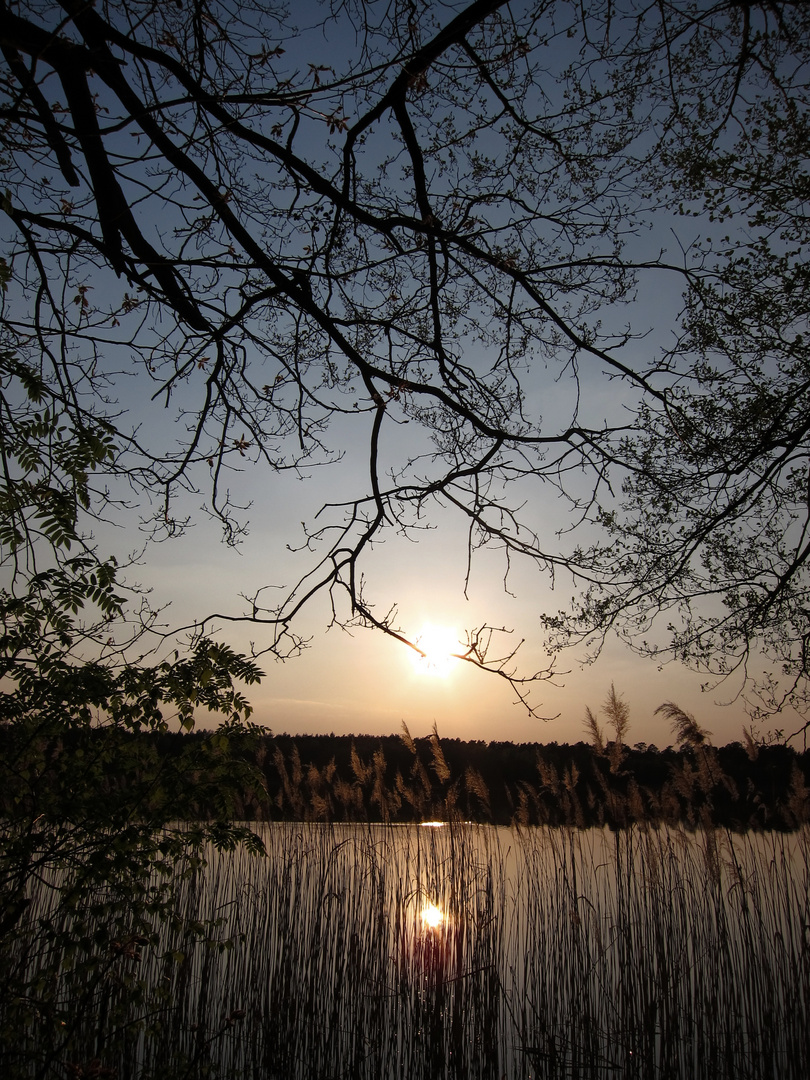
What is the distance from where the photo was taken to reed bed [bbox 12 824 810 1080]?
3918 mm

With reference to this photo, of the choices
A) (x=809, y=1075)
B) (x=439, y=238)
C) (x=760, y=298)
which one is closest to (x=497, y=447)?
(x=439, y=238)

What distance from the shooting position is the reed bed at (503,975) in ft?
12.9

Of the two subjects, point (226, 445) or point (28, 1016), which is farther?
point (226, 445)

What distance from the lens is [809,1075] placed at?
379 centimetres

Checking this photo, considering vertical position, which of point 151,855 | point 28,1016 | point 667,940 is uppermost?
point 151,855

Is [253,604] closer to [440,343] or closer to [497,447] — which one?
[497,447]

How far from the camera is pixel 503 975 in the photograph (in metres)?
4.29

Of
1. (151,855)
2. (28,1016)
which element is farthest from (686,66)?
(28,1016)

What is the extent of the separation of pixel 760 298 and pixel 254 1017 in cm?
518

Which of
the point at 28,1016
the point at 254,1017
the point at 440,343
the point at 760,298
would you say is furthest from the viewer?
the point at 760,298

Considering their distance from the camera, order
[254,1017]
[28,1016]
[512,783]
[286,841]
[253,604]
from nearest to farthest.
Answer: [28,1016] < [253,604] < [254,1017] < [286,841] < [512,783]

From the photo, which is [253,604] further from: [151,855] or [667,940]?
[667,940]

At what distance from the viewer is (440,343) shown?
12.1ft

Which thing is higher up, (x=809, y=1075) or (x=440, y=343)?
(x=440, y=343)
